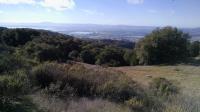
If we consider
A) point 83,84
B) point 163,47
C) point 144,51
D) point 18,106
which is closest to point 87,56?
point 144,51

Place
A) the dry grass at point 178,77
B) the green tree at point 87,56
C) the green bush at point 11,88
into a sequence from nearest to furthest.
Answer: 1. the green bush at point 11,88
2. the dry grass at point 178,77
3. the green tree at point 87,56

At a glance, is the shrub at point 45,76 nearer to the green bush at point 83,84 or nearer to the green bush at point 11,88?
the green bush at point 83,84

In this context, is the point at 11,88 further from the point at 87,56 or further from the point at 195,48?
the point at 195,48

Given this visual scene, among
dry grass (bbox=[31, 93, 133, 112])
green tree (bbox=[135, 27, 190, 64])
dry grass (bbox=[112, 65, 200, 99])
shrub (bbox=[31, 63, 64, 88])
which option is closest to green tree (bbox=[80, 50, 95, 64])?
green tree (bbox=[135, 27, 190, 64])

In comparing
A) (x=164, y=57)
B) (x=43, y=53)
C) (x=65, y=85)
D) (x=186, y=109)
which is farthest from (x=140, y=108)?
(x=164, y=57)

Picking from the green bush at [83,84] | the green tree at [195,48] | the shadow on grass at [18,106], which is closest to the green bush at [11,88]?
the shadow on grass at [18,106]

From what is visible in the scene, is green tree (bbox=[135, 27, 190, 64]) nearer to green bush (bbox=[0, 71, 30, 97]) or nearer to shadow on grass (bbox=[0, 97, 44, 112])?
green bush (bbox=[0, 71, 30, 97])

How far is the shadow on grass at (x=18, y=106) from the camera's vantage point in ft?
24.7

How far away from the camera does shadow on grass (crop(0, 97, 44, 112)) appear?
7.53 meters

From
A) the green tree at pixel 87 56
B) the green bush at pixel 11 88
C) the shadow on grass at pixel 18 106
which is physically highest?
the green bush at pixel 11 88

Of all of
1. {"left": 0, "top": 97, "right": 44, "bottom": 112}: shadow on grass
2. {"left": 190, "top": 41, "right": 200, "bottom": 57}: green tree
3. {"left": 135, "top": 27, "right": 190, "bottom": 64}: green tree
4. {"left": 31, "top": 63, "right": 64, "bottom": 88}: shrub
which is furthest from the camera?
{"left": 190, "top": 41, "right": 200, "bottom": 57}: green tree

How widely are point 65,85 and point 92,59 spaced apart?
49.4 metres

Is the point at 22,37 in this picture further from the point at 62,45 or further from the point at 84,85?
the point at 84,85

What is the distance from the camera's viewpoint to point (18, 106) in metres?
7.91
